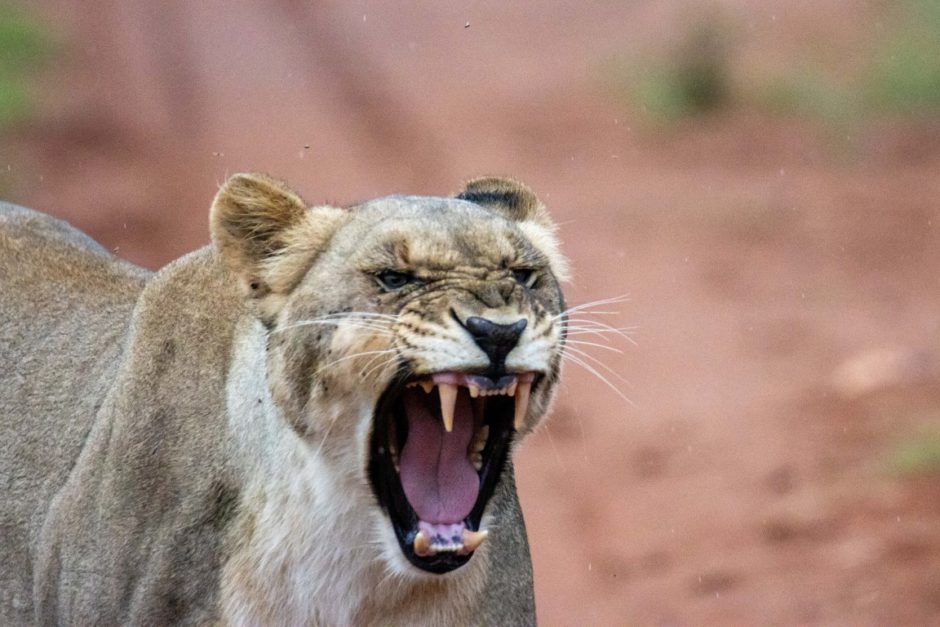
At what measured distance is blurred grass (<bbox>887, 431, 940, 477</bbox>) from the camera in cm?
796

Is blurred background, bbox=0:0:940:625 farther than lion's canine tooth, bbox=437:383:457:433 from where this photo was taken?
Yes

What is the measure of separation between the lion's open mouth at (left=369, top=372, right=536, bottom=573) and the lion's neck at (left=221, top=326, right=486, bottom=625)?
0.07 metres

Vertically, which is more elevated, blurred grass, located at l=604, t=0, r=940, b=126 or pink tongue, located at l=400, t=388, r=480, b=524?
blurred grass, located at l=604, t=0, r=940, b=126

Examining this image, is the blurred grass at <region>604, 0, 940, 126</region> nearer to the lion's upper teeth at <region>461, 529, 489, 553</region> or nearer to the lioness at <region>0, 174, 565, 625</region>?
the lioness at <region>0, 174, 565, 625</region>

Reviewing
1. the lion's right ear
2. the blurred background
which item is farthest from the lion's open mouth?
the blurred background

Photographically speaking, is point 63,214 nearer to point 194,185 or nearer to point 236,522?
point 194,185

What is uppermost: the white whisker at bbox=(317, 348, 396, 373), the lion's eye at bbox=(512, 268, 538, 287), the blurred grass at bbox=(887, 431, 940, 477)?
the blurred grass at bbox=(887, 431, 940, 477)

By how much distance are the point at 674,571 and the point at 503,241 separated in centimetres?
390

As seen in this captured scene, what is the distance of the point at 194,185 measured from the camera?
502 inches

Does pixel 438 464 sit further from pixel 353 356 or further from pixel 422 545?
pixel 353 356

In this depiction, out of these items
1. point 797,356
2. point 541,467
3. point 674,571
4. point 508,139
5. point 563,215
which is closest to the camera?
point 674,571

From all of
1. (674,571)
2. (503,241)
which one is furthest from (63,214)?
(503,241)

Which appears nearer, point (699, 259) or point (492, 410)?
point (492, 410)

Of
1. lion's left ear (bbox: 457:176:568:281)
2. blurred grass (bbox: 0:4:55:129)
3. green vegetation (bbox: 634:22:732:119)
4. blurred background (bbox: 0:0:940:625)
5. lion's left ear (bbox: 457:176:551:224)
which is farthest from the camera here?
green vegetation (bbox: 634:22:732:119)
